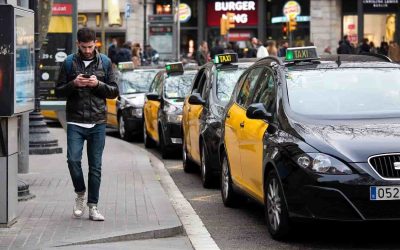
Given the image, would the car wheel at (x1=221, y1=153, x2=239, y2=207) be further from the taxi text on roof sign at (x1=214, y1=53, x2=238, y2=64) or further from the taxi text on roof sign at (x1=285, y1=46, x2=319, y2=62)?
the taxi text on roof sign at (x1=214, y1=53, x2=238, y2=64)

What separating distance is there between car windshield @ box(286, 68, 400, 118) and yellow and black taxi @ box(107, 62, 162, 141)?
10.6 meters

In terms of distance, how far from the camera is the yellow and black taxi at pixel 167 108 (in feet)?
49.4

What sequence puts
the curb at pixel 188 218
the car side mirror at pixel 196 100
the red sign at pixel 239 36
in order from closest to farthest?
the curb at pixel 188 218, the car side mirror at pixel 196 100, the red sign at pixel 239 36

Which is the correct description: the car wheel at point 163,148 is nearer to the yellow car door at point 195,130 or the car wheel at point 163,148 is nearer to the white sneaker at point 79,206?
the yellow car door at point 195,130

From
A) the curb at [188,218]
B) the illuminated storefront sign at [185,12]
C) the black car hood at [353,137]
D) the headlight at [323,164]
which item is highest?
the illuminated storefront sign at [185,12]

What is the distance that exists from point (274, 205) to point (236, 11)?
1560 inches

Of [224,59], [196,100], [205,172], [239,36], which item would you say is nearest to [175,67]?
[224,59]

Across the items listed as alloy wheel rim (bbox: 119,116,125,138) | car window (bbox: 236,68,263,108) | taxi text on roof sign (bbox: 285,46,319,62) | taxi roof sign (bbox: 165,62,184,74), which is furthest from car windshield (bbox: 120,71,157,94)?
taxi text on roof sign (bbox: 285,46,319,62)

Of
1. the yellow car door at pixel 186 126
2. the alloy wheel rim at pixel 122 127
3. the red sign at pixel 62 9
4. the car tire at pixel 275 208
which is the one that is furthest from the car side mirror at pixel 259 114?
the alloy wheel rim at pixel 122 127

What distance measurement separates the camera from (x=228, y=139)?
31.3ft

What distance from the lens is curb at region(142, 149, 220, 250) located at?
7806 mm

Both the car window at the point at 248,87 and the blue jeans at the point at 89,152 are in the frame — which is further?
the car window at the point at 248,87

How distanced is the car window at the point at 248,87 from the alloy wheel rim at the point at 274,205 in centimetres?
168

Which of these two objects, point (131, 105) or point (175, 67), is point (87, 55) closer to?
point (175, 67)
